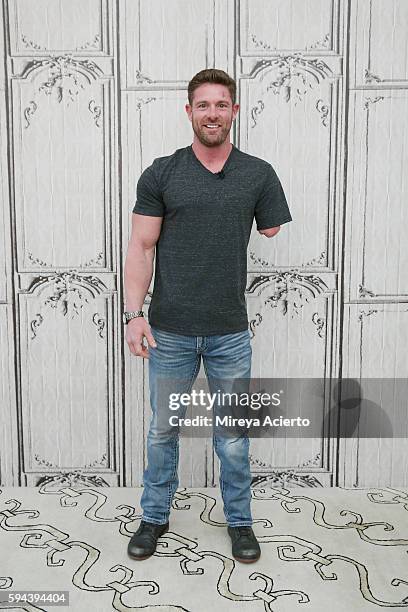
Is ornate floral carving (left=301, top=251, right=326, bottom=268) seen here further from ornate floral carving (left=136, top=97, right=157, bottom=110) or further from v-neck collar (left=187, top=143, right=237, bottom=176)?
ornate floral carving (left=136, top=97, right=157, bottom=110)

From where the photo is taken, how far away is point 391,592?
6.85ft

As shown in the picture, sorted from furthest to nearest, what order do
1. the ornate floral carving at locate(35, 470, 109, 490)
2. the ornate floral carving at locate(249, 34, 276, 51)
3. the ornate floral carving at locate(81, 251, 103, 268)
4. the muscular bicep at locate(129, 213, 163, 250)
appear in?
the ornate floral carving at locate(35, 470, 109, 490)
the ornate floral carving at locate(81, 251, 103, 268)
the ornate floral carving at locate(249, 34, 276, 51)
the muscular bicep at locate(129, 213, 163, 250)

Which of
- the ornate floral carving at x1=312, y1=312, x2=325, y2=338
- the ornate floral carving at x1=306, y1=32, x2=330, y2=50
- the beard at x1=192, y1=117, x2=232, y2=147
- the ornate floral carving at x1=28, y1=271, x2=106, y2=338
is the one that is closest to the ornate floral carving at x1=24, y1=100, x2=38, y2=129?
the ornate floral carving at x1=28, y1=271, x2=106, y2=338

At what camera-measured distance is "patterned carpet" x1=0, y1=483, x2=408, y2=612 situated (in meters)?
2.06

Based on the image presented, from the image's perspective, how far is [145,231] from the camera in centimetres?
230

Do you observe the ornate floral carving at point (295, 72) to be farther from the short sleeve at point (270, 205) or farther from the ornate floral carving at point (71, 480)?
the ornate floral carving at point (71, 480)

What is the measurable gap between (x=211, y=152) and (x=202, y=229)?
0.31m

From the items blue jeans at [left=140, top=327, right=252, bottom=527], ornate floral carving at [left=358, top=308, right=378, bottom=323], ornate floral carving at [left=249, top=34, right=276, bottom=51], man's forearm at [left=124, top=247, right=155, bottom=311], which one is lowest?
blue jeans at [left=140, top=327, right=252, bottom=527]

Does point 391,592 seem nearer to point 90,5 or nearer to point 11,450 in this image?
point 11,450

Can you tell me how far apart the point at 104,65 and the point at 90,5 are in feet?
0.91

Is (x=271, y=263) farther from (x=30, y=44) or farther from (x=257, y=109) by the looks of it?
(x=30, y=44)

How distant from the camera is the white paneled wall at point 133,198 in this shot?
272 centimetres

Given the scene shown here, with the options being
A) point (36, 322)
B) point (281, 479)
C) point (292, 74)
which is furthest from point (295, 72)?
point (281, 479)

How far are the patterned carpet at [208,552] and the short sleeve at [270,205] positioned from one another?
1330 millimetres
